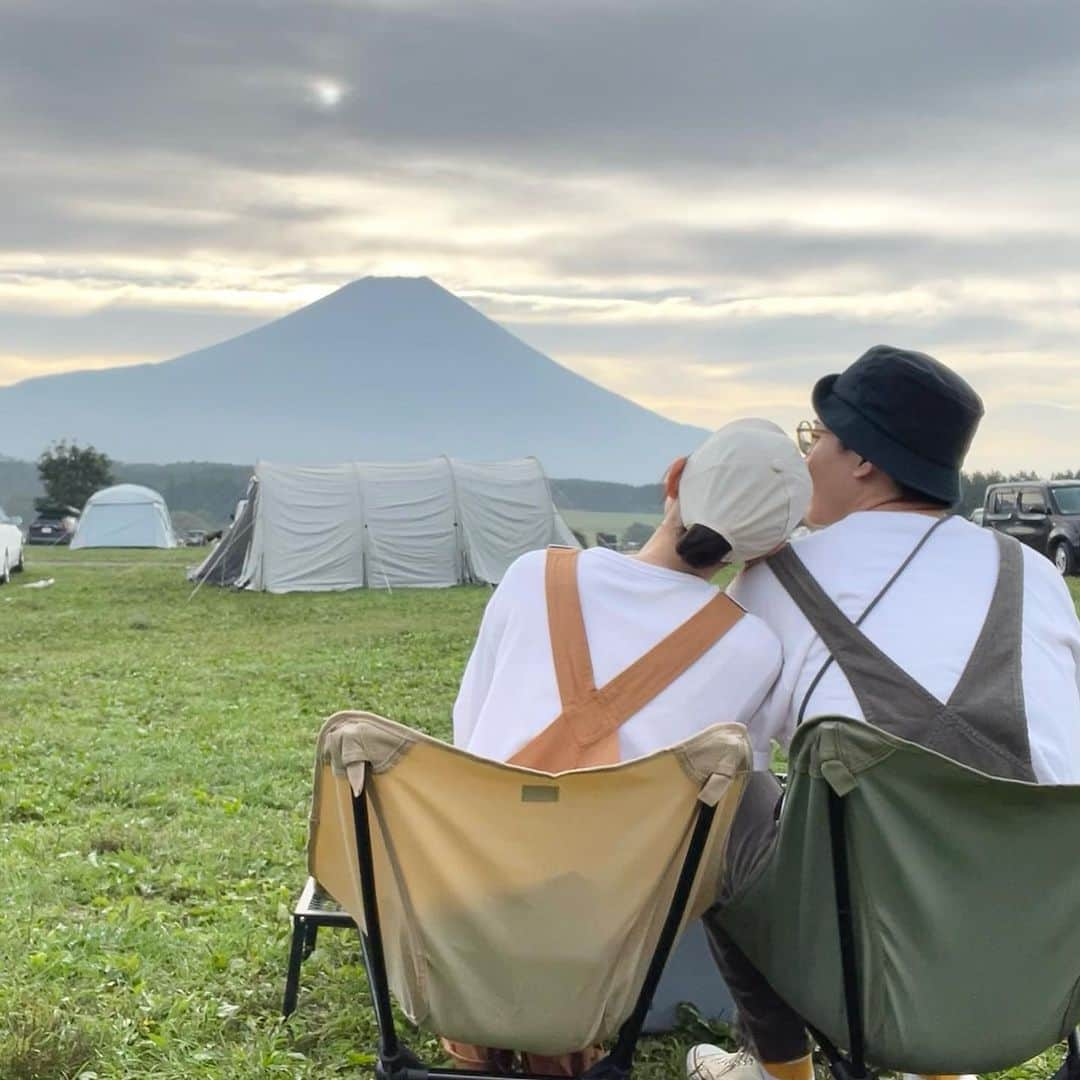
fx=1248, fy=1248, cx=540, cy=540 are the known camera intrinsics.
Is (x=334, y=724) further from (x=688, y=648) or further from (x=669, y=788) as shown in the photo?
(x=688, y=648)

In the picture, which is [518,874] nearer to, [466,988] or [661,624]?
[466,988]

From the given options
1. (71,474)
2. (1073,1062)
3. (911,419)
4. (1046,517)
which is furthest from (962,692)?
(71,474)

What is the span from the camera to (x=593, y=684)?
6.88ft

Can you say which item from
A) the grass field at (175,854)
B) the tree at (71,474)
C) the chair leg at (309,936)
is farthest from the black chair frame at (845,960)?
the tree at (71,474)

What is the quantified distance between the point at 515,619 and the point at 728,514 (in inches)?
16.3

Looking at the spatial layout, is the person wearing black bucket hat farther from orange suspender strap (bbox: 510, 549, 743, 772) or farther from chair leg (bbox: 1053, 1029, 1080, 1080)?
chair leg (bbox: 1053, 1029, 1080, 1080)

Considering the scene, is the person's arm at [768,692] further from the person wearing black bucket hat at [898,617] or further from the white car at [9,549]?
the white car at [9,549]

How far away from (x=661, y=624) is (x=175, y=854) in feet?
9.96

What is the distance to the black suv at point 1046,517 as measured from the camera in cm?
1945

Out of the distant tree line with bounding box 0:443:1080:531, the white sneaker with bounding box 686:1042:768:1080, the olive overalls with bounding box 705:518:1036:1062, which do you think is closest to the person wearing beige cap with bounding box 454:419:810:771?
the olive overalls with bounding box 705:518:1036:1062

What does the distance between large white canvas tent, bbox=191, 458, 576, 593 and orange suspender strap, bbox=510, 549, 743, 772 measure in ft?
57.1

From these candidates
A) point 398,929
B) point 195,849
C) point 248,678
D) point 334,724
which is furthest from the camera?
point 248,678

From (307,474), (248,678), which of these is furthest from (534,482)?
(248,678)

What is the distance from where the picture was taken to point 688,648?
6.92 feet
